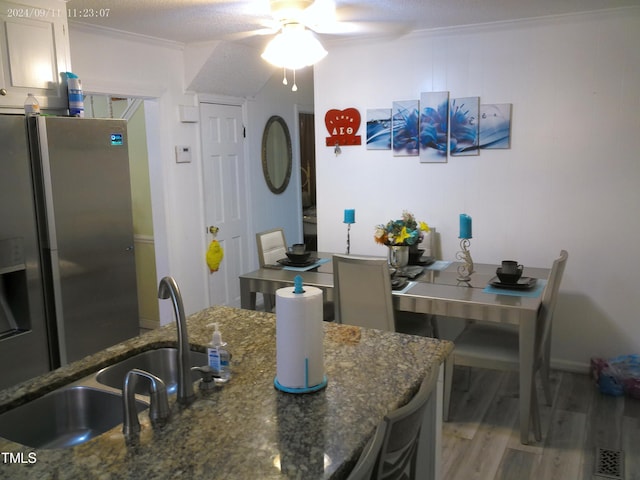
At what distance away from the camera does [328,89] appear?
4.50 m

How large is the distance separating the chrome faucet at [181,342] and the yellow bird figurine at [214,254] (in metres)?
3.27

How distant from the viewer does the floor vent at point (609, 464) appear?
8.62 feet

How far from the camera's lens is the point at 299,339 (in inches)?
60.1

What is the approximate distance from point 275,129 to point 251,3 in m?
2.66

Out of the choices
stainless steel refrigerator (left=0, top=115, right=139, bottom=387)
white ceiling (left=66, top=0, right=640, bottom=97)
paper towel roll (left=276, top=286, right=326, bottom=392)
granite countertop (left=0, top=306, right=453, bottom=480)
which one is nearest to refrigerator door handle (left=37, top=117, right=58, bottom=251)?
stainless steel refrigerator (left=0, top=115, right=139, bottom=387)

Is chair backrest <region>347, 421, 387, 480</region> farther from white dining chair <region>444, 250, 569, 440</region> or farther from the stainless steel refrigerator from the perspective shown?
the stainless steel refrigerator

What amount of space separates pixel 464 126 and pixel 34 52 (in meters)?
2.76

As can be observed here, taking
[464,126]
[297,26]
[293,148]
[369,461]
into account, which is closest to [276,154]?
[293,148]

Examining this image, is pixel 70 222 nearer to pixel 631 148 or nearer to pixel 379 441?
pixel 379 441

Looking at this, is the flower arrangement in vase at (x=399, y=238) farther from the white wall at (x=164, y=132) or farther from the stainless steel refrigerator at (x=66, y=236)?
the white wall at (x=164, y=132)

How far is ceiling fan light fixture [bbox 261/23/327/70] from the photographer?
327cm

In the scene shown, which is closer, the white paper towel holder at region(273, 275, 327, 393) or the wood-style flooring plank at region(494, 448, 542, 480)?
the white paper towel holder at region(273, 275, 327, 393)

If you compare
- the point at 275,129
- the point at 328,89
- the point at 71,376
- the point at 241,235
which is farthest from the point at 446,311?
the point at 275,129

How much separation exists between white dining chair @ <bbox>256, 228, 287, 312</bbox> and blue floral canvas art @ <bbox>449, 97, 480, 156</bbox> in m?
1.45
